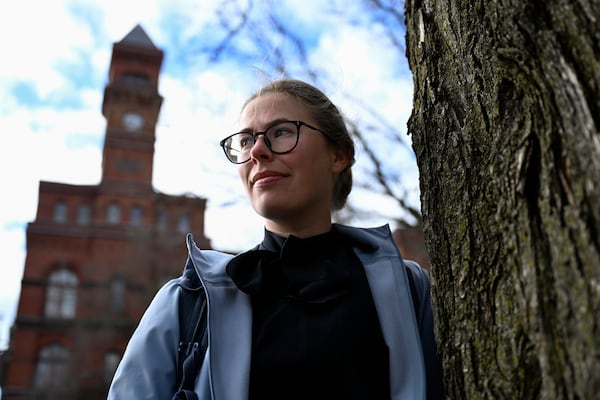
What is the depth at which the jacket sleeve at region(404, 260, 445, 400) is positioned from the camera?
5.90 ft

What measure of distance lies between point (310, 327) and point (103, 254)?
27072 millimetres

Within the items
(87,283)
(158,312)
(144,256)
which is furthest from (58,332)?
(158,312)

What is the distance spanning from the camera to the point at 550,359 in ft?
3.73

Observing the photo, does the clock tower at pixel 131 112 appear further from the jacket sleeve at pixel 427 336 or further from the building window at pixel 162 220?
the jacket sleeve at pixel 427 336

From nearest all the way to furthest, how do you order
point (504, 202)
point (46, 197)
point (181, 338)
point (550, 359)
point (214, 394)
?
point (550, 359) < point (504, 202) < point (214, 394) < point (181, 338) < point (46, 197)

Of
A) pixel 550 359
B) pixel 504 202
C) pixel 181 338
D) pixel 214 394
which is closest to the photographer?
pixel 550 359

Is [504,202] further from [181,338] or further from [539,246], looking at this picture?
[181,338]

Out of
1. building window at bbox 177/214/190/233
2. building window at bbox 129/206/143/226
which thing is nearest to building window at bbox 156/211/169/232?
building window at bbox 177/214/190/233

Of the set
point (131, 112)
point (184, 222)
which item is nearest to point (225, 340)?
point (184, 222)

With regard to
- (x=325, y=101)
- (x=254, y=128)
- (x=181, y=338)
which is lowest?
(x=181, y=338)

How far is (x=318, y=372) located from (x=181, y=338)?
435mm

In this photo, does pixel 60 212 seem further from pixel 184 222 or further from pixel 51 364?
pixel 51 364

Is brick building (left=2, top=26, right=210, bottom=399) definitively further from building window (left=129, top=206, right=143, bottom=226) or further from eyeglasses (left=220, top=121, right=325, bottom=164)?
eyeglasses (left=220, top=121, right=325, bottom=164)

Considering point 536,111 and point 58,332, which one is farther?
point 58,332
